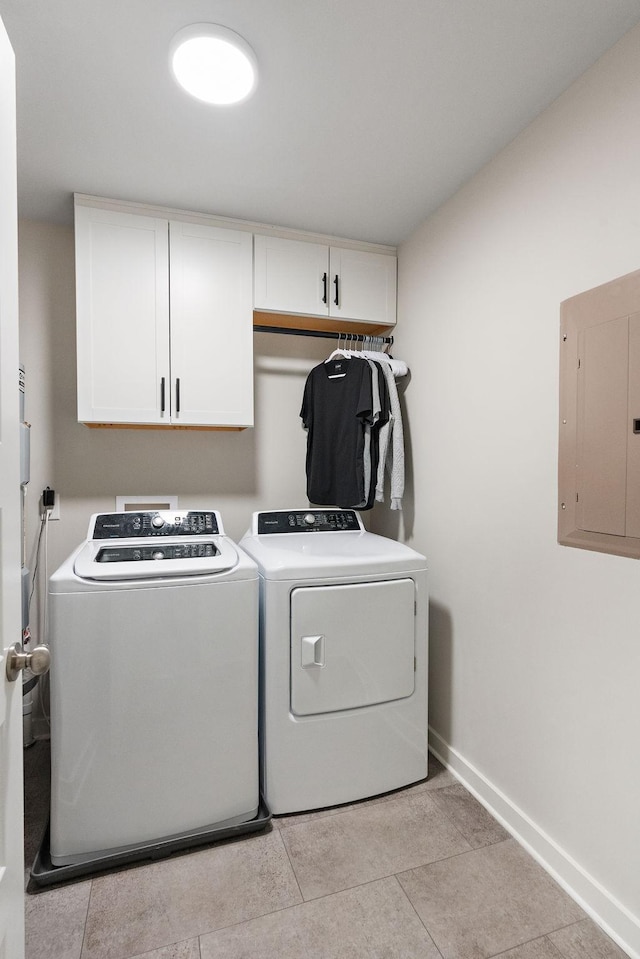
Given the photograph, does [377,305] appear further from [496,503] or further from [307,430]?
[496,503]

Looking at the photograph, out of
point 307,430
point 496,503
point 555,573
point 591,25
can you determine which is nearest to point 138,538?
point 307,430

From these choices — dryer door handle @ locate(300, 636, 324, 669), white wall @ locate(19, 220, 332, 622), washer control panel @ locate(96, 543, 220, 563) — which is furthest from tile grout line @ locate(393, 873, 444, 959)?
white wall @ locate(19, 220, 332, 622)

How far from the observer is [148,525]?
219 centimetres

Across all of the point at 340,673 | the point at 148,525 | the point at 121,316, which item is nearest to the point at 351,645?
the point at 340,673

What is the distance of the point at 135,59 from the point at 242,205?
82 centimetres

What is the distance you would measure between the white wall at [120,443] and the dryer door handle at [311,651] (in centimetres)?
104

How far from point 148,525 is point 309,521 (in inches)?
30.2

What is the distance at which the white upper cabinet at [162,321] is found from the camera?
2.16 meters

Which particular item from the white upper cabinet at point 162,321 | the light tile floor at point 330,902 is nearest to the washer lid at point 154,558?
the white upper cabinet at point 162,321

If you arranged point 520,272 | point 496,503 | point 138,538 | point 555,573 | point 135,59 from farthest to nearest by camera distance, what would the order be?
point 138,538 → point 496,503 → point 520,272 → point 555,573 → point 135,59

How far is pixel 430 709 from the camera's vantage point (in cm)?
233

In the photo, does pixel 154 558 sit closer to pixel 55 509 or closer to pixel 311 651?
pixel 311 651

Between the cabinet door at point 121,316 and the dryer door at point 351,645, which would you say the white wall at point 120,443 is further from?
the dryer door at point 351,645

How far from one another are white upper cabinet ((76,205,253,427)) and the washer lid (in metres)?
0.60
